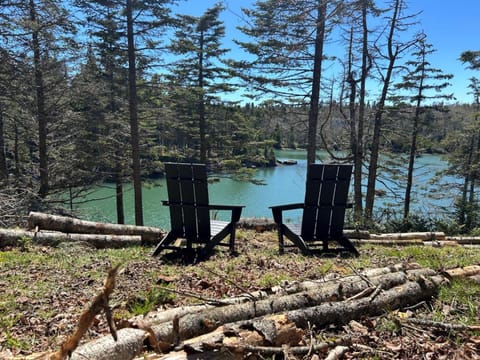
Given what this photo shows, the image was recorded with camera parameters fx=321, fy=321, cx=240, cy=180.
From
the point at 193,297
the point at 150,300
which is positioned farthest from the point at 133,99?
the point at 193,297

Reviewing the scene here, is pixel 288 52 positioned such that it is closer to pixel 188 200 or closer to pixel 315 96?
pixel 315 96

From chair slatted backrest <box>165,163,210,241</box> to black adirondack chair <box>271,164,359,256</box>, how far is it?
1.17m

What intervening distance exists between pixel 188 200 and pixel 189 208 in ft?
0.36

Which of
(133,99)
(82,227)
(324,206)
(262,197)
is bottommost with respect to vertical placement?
(262,197)

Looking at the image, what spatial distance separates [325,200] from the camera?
4598 millimetres

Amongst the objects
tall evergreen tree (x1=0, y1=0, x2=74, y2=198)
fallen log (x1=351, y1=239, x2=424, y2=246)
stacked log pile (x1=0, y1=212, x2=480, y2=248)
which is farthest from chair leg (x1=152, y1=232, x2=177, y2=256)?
tall evergreen tree (x1=0, y1=0, x2=74, y2=198)

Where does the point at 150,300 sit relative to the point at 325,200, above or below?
below

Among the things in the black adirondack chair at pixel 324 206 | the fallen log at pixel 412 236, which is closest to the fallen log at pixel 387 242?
the fallen log at pixel 412 236

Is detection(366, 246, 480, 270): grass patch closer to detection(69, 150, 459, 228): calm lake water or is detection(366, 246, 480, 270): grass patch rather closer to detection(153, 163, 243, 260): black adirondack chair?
detection(153, 163, 243, 260): black adirondack chair

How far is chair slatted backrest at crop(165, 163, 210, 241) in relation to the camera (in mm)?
4215

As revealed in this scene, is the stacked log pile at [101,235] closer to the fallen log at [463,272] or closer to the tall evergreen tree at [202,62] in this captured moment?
the fallen log at [463,272]

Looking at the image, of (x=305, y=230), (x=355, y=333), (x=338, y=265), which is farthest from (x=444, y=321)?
(x=305, y=230)

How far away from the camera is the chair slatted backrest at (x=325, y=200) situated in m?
4.52

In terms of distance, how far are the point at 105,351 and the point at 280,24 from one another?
27.1ft
